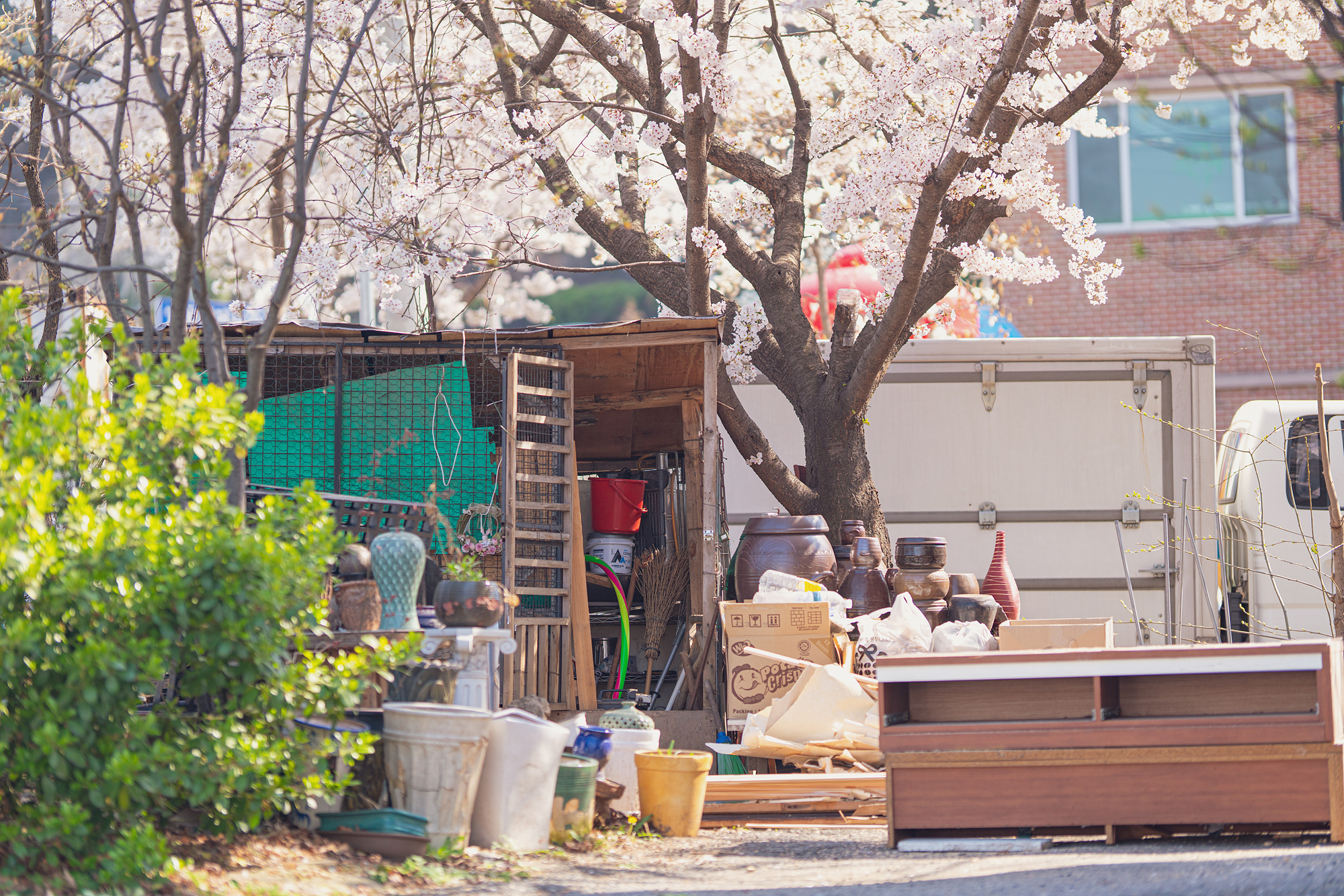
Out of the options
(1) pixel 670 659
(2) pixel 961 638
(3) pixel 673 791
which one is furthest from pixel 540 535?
(2) pixel 961 638

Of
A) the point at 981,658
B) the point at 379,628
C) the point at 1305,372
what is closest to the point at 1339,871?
the point at 981,658

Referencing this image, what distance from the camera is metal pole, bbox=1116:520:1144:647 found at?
27.5ft

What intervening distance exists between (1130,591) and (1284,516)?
1842mm

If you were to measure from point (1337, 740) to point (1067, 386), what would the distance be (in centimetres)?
508

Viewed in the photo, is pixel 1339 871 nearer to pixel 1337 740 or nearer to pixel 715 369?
pixel 1337 740

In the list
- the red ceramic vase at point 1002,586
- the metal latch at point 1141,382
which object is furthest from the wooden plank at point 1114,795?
the metal latch at point 1141,382

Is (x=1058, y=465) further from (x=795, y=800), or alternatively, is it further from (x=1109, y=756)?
(x=1109, y=756)

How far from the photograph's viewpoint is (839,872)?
15.1 ft

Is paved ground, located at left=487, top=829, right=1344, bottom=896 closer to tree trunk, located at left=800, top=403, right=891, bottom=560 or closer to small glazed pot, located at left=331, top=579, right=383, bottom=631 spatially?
small glazed pot, located at left=331, top=579, right=383, bottom=631

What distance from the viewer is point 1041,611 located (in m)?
9.33

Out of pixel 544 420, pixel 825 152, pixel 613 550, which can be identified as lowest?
pixel 613 550

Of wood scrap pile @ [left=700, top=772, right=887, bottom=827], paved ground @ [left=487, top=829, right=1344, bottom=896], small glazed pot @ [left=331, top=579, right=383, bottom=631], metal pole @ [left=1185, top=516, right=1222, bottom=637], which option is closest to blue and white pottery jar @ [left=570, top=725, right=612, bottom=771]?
paved ground @ [left=487, top=829, right=1344, bottom=896]

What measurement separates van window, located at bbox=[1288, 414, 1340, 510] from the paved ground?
16.4 feet

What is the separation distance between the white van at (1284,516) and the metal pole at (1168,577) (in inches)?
14.1
